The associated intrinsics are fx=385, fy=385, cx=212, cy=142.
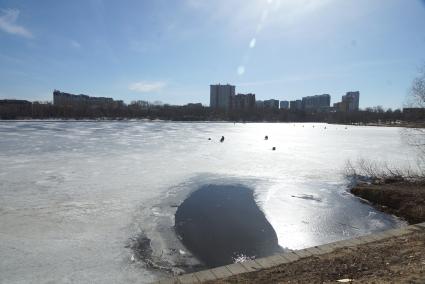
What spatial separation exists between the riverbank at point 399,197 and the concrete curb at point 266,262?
3.18m

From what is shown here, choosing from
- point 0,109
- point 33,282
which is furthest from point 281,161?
point 0,109

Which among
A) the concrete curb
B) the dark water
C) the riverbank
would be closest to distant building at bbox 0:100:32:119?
the dark water

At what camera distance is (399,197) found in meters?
11.2

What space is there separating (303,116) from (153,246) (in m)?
141

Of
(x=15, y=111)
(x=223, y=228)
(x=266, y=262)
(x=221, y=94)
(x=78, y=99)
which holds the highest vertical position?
(x=221, y=94)

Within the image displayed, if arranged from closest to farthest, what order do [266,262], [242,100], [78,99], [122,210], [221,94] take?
[266,262], [122,210], [242,100], [78,99], [221,94]

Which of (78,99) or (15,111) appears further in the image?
(78,99)

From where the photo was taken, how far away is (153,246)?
702cm

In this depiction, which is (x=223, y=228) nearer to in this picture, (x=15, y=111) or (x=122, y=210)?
(x=122, y=210)

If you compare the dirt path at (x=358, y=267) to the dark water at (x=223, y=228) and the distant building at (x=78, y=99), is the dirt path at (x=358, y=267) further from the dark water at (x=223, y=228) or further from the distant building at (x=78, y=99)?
the distant building at (x=78, y=99)

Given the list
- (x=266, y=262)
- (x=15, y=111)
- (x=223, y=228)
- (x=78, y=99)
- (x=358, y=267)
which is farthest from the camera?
(x=78, y=99)

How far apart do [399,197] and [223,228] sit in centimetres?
590

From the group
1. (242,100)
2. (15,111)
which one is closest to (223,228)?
(15,111)

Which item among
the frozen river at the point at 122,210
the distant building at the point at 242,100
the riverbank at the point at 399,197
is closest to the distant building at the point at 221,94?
the distant building at the point at 242,100
